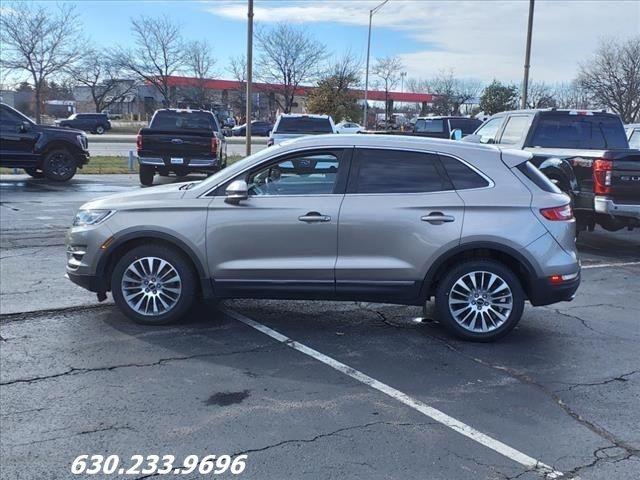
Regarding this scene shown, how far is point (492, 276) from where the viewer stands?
566 cm

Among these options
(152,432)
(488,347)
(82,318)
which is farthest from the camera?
(82,318)

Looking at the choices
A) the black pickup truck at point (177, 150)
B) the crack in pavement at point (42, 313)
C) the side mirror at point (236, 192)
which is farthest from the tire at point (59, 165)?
the side mirror at point (236, 192)

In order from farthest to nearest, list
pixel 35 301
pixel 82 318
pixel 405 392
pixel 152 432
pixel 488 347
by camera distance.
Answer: pixel 35 301, pixel 82 318, pixel 488 347, pixel 405 392, pixel 152 432

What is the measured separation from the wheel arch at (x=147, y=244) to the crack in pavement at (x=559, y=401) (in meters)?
2.16

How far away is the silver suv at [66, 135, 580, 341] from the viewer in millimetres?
5598

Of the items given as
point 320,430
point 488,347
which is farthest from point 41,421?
point 488,347

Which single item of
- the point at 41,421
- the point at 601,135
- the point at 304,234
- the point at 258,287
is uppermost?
the point at 601,135

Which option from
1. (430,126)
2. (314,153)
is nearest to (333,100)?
→ (430,126)

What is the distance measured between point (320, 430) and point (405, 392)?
85 centimetres

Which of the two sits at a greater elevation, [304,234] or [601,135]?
[601,135]

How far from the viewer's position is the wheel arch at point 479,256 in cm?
558

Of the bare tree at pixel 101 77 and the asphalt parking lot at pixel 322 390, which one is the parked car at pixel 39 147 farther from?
the bare tree at pixel 101 77

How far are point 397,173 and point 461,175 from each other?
561 mm

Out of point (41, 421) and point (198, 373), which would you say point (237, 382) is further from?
point (41, 421)
